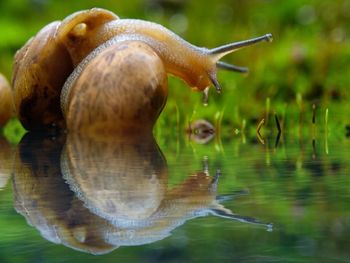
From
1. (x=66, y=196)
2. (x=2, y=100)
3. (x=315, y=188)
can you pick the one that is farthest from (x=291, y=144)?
(x=2, y=100)

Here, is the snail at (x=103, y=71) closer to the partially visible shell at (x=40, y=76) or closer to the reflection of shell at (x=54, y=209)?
the partially visible shell at (x=40, y=76)

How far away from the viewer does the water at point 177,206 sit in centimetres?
107

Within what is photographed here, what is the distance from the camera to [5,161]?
2609 millimetres

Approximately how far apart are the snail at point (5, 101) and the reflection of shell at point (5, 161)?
0.76m

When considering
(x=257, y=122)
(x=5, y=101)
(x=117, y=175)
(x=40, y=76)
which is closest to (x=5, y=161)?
(x=117, y=175)

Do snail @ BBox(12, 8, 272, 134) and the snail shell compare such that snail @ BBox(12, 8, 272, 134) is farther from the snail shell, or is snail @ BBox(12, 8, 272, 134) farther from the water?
the water

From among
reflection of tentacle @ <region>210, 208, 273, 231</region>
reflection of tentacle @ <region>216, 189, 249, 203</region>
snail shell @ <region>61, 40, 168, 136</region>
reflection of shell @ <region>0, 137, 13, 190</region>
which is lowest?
reflection of tentacle @ <region>210, 208, 273, 231</region>

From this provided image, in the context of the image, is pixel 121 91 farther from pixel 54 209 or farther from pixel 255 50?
pixel 255 50

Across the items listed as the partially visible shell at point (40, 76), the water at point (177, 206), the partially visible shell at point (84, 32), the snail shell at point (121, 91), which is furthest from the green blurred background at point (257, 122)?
the partially visible shell at point (84, 32)

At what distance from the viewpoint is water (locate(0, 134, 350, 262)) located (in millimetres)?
1072

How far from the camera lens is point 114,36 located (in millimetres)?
3814

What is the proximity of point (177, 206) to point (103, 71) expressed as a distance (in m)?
2.09

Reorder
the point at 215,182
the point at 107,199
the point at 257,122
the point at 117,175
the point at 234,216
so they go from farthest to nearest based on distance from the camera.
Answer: the point at 257,122
the point at 117,175
the point at 215,182
the point at 107,199
the point at 234,216

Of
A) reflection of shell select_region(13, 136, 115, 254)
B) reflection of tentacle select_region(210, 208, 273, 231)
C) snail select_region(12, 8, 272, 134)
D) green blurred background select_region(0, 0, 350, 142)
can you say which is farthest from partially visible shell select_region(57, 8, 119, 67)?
reflection of tentacle select_region(210, 208, 273, 231)
